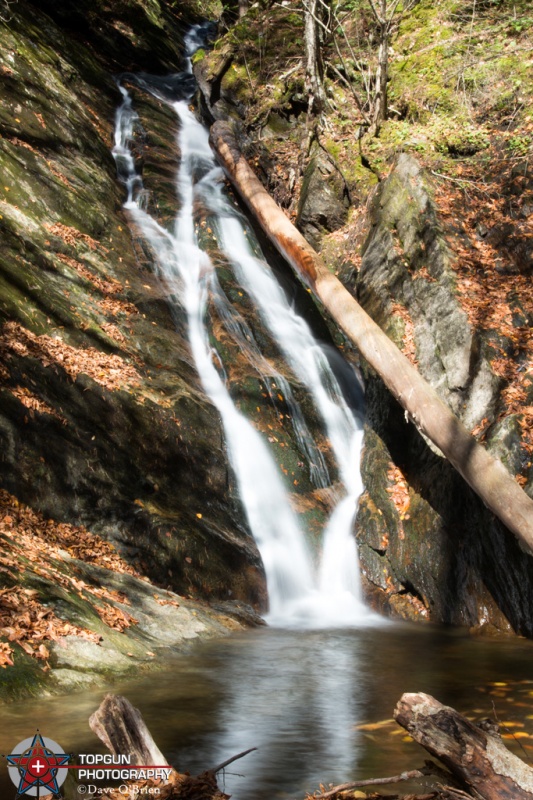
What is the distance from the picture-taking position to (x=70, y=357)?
28.2 ft

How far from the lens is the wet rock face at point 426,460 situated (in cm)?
760

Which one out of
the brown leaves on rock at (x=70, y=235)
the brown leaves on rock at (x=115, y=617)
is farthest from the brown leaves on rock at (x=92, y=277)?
the brown leaves on rock at (x=115, y=617)

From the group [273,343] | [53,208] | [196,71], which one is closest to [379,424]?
[273,343]

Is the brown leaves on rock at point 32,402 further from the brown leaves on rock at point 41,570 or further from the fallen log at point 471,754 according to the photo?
the fallen log at point 471,754

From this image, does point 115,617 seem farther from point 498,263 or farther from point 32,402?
point 498,263

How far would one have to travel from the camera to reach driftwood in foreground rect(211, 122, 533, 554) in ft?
21.5

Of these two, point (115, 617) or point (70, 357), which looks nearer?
point (115, 617)

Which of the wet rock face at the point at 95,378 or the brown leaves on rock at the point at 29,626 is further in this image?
the wet rock face at the point at 95,378

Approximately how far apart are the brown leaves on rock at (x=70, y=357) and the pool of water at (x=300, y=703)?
3.81 m

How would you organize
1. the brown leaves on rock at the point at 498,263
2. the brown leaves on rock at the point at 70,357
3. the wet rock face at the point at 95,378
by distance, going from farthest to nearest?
1. the brown leaves on rock at the point at 498,263
2. the brown leaves on rock at the point at 70,357
3. the wet rock face at the point at 95,378

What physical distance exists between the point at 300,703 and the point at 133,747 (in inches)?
98.1

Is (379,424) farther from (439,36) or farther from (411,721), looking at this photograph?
(439,36)

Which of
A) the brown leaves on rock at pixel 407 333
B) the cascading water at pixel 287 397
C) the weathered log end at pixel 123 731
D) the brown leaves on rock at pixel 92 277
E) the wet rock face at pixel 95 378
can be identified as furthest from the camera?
the brown leaves on rock at pixel 92 277

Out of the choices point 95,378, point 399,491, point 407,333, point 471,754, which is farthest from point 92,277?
point 471,754
